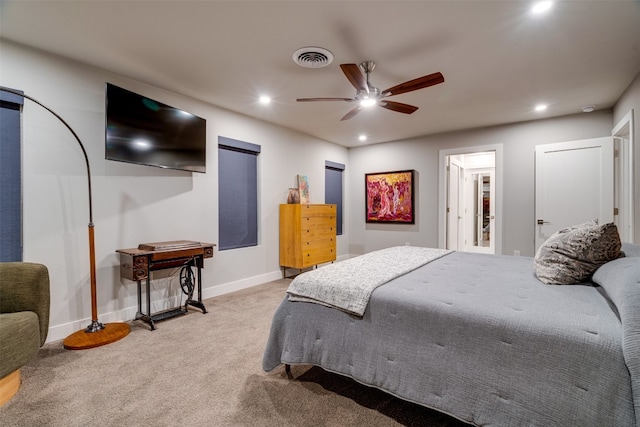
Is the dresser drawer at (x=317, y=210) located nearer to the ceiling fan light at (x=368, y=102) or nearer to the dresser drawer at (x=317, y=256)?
the dresser drawer at (x=317, y=256)

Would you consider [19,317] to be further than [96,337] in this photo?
No

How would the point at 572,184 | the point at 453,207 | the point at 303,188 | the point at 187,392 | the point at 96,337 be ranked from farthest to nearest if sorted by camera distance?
the point at 453,207
the point at 303,188
the point at 572,184
the point at 96,337
the point at 187,392

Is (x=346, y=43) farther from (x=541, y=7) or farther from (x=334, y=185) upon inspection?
(x=334, y=185)

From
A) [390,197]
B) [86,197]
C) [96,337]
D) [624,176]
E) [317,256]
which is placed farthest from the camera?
[390,197]

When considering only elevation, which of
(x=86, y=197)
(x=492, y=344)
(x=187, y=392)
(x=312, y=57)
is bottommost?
(x=187, y=392)

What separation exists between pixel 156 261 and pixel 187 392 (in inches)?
55.5

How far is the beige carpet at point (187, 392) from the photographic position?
1.60m

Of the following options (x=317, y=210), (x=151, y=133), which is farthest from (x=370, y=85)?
(x=317, y=210)

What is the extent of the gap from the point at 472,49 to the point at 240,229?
3388 millimetres

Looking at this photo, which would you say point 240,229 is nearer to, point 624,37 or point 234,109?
point 234,109

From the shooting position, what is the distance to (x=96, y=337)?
100.0 inches

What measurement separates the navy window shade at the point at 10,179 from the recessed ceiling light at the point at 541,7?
3.89m

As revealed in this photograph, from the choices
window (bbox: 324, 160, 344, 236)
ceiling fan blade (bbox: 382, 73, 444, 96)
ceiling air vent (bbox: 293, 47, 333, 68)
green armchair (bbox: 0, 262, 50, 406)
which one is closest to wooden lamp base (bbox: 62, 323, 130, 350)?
green armchair (bbox: 0, 262, 50, 406)

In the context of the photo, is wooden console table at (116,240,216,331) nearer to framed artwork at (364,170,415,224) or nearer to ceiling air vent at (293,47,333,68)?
ceiling air vent at (293,47,333,68)
